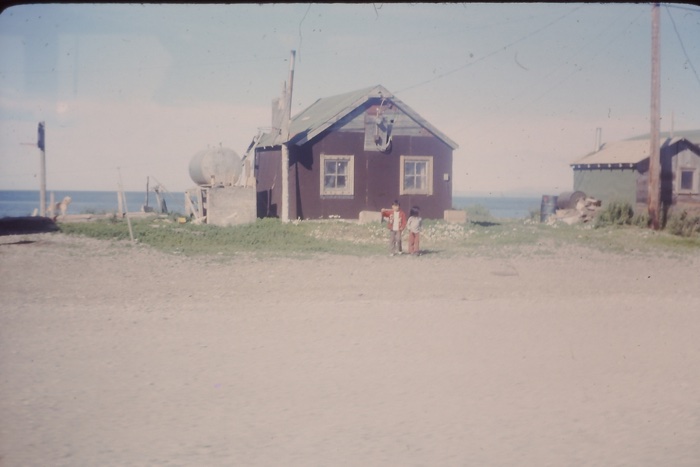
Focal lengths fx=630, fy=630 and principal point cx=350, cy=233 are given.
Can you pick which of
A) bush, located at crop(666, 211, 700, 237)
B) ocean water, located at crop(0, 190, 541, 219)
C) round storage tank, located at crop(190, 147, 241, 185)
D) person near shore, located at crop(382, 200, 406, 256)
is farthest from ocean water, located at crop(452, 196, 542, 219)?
person near shore, located at crop(382, 200, 406, 256)

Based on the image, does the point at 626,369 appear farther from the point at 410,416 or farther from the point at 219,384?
the point at 219,384

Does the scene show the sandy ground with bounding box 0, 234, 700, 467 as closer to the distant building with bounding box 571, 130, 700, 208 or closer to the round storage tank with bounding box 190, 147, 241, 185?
the round storage tank with bounding box 190, 147, 241, 185

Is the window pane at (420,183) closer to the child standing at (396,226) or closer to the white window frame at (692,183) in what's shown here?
the child standing at (396,226)

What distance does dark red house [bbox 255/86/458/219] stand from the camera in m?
23.8

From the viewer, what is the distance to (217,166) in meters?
25.8

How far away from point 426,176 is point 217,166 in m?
8.51

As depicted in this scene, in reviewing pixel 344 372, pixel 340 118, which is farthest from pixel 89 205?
pixel 344 372

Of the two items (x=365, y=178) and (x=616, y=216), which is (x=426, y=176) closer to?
(x=365, y=178)

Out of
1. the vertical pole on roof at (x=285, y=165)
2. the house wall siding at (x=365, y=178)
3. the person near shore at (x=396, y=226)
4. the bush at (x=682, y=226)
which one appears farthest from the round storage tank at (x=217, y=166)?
the bush at (x=682, y=226)

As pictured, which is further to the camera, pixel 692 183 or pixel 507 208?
pixel 507 208

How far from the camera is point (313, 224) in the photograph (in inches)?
864

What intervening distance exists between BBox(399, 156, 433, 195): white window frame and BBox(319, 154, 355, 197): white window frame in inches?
Answer: 78.0

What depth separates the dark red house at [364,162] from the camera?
78.1 ft

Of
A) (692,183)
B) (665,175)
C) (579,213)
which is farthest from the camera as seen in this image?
(692,183)
